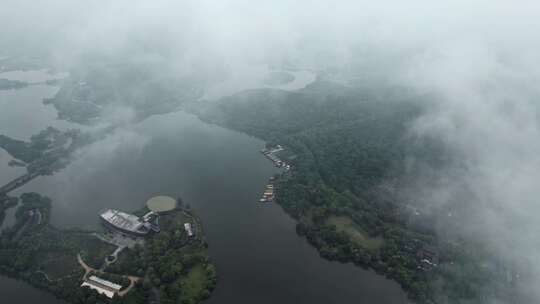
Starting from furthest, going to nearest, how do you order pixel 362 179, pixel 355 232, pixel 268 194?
pixel 362 179, pixel 268 194, pixel 355 232

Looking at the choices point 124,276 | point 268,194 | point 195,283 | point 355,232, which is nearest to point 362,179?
point 355,232

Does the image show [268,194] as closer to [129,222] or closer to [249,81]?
[129,222]

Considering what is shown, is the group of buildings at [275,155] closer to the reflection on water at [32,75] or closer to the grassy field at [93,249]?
the grassy field at [93,249]

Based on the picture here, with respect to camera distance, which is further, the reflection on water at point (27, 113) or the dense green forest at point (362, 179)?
the reflection on water at point (27, 113)

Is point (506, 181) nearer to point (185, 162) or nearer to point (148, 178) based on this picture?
point (185, 162)

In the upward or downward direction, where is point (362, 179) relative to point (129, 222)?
upward

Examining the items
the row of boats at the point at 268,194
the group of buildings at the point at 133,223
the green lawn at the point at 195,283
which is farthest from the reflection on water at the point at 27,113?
the green lawn at the point at 195,283

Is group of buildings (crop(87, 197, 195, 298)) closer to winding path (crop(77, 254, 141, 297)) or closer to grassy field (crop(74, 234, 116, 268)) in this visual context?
grassy field (crop(74, 234, 116, 268))
